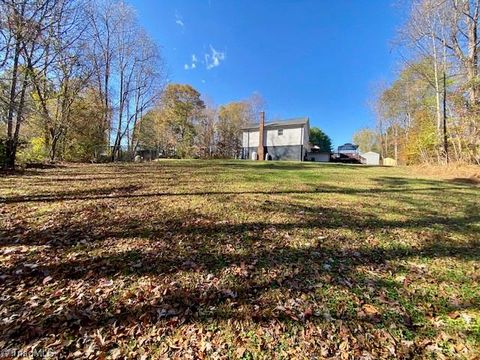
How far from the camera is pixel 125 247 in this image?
375 cm

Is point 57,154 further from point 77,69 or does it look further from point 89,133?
point 77,69

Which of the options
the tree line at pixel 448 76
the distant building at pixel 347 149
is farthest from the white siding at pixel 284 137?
the tree line at pixel 448 76

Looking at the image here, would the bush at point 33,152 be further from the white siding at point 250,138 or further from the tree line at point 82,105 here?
the white siding at point 250,138

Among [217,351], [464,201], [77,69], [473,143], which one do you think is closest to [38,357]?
[217,351]

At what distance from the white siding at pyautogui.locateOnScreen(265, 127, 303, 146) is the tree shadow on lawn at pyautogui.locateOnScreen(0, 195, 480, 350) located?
24.3 m

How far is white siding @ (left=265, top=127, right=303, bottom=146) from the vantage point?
93.5 ft

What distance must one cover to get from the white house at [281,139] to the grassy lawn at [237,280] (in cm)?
2322

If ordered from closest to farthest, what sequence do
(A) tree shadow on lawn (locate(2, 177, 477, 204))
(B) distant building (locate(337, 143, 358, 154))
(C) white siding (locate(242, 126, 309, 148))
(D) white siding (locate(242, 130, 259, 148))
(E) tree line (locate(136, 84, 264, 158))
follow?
(A) tree shadow on lawn (locate(2, 177, 477, 204)) → (C) white siding (locate(242, 126, 309, 148)) → (D) white siding (locate(242, 130, 259, 148)) → (B) distant building (locate(337, 143, 358, 154)) → (E) tree line (locate(136, 84, 264, 158))

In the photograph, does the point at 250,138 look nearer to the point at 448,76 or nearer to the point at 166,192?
the point at 448,76

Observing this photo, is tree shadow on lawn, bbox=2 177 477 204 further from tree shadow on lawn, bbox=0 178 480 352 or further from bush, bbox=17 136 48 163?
bush, bbox=17 136 48 163

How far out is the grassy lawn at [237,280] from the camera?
7.15 feet

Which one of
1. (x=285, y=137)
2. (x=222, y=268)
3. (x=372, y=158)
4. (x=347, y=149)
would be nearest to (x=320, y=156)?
(x=347, y=149)

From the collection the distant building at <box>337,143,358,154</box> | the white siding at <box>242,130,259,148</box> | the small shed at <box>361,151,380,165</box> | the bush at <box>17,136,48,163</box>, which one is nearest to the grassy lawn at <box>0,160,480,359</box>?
the bush at <box>17,136,48,163</box>

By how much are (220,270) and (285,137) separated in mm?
27196
